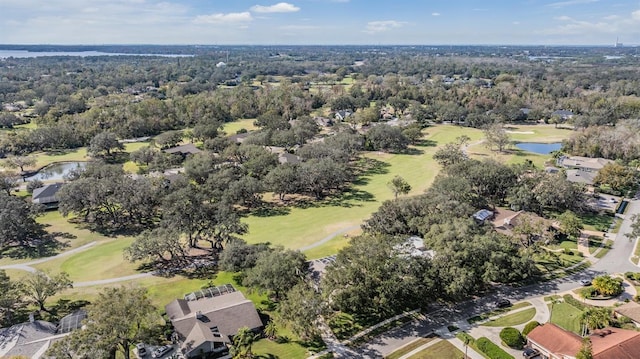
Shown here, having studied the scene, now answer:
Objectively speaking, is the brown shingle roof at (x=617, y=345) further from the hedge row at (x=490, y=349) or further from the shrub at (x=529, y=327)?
the hedge row at (x=490, y=349)

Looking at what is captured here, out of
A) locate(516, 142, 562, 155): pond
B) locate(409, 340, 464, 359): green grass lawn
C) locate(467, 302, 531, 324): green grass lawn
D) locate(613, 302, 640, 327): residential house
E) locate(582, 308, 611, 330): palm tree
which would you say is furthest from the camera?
locate(516, 142, 562, 155): pond

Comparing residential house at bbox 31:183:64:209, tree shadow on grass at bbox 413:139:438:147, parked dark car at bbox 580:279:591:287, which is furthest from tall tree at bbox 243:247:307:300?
tree shadow on grass at bbox 413:139:438:147

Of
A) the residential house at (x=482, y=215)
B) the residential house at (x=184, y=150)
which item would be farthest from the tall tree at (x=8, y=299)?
the residential house at (x=184, y=150)

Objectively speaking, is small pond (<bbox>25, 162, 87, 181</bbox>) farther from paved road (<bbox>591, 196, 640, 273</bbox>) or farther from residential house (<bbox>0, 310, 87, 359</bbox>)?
paved road (<bbox>591, 196, 640, 273</bbox>)

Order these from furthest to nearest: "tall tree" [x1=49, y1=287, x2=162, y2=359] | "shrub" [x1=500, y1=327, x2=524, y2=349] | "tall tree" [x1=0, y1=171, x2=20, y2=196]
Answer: "tall tree" [x1=0, y1=171, x2=20, y2=196]
"shrub" [x1=500, y1=327, x2=524, y2=349]
"tall tree" [x1=49, y1=287, x2=162, y2=359]

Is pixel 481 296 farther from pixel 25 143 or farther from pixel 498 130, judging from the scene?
pixel 25 143

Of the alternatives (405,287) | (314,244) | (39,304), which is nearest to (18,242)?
(39,304)
